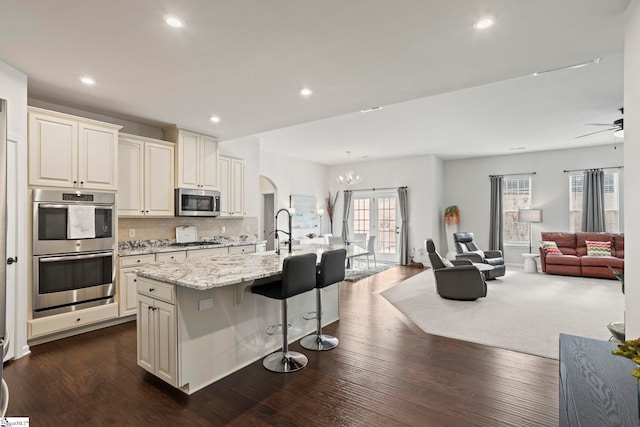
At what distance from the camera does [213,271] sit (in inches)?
100

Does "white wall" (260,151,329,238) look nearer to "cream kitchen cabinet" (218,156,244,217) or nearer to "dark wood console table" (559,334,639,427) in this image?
"cream kitchen cabinet" (218,156,244,217)

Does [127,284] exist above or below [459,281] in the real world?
above

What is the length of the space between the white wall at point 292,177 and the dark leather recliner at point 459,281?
429cm

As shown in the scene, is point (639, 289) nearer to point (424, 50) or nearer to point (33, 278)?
point (424, 50)

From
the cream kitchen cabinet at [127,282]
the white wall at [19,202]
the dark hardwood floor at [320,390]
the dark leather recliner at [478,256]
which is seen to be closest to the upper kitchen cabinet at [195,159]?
the cream kitchen cabinet at [127,282]

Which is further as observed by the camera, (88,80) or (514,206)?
(514,206)

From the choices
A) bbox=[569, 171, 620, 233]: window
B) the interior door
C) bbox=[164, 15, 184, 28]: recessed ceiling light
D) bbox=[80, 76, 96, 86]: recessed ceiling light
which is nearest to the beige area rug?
bbox=[569, 171, 620, 233]: window

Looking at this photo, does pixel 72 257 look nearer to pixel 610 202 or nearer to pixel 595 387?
pixel 595 387

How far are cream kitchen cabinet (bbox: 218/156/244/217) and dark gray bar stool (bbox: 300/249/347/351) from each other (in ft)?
10.2

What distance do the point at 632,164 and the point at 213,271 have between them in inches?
115

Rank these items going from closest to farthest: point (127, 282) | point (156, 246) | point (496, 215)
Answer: point (127, 282), point (156, 246), point (496, 215)

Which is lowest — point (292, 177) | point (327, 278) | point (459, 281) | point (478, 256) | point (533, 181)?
point (459, 281)

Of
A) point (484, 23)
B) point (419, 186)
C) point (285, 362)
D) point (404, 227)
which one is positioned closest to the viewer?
point (484, 23)

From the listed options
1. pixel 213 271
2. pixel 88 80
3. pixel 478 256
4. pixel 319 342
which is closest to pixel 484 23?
pixel 213 271
